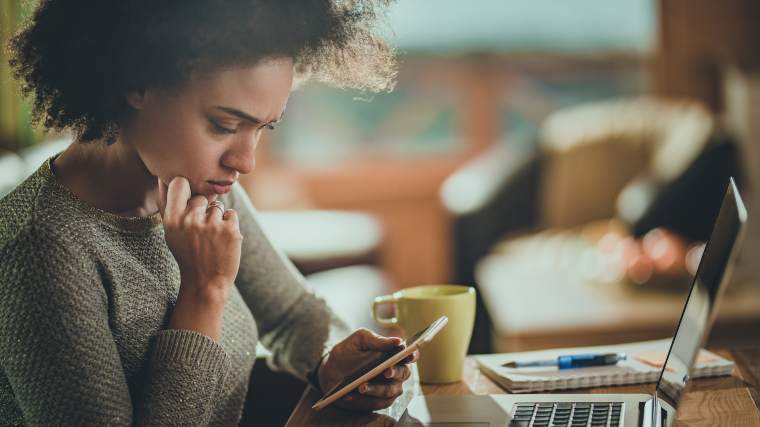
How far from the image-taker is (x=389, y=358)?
0.92 m

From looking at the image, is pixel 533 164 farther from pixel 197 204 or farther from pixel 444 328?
pixel 197 204

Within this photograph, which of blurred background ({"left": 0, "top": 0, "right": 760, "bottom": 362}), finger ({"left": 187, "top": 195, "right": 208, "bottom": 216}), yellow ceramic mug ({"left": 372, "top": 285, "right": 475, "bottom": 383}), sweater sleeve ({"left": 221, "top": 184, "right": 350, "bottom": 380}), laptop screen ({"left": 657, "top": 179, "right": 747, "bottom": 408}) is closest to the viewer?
laptop screen ({"left": 657, "top": 179, "right": 747, "bottom": 408})

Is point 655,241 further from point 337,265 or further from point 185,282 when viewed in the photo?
point 185,282

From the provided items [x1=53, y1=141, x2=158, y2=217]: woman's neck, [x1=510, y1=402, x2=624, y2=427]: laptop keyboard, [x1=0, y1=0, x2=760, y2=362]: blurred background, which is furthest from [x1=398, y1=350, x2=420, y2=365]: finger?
[x1=0, y1=0, x2=760, y2=362]: blurred background

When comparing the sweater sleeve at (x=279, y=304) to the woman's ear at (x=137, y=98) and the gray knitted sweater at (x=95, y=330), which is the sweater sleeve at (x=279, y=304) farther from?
the woman's ear at (x=137, y=98)

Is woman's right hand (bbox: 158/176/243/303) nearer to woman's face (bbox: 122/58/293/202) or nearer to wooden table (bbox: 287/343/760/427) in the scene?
woman's face (bbox: 122/58/293/202)

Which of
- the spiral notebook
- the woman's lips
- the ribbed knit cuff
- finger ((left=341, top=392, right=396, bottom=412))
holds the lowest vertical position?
the spiral notebook

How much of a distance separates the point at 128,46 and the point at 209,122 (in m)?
0.12

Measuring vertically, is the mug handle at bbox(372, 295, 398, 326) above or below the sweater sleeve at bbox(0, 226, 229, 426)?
below

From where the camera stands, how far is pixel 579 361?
1081mm

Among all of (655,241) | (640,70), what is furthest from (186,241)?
(640,70)

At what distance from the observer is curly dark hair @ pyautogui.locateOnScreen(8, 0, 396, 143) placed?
0.91m

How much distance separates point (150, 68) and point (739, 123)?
331 cm

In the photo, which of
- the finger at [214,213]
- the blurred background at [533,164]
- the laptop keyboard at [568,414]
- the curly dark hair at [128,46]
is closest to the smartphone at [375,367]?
the laptop keyboard at [568,414]
